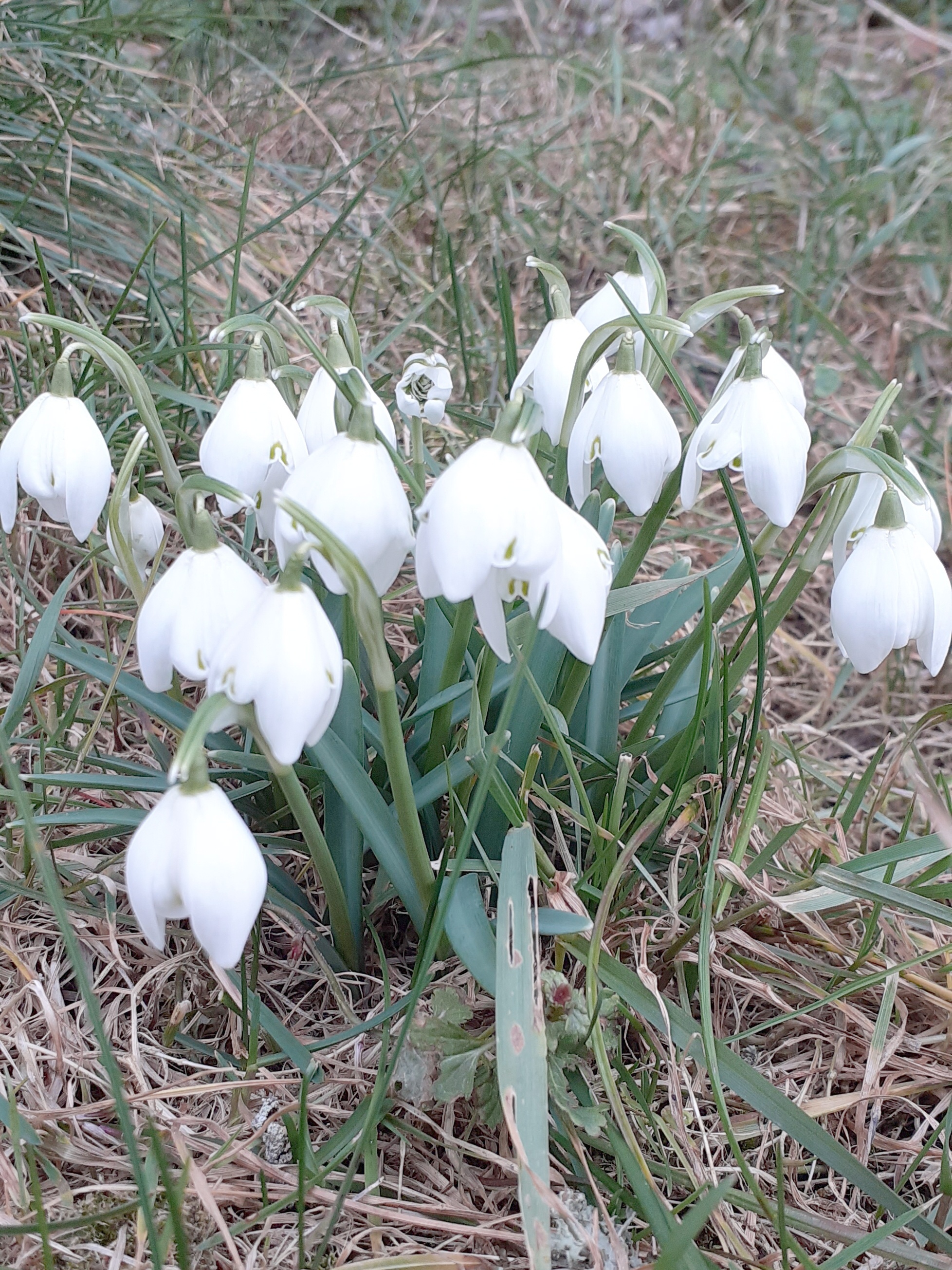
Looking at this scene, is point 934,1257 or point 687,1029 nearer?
point 934,1257

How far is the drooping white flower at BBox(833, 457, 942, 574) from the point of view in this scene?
955 millimetres

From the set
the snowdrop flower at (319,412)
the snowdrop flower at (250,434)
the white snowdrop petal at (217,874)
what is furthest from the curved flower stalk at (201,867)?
the snowdrop flower at (319,412)

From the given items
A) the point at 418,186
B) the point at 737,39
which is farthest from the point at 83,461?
the point at 737,39

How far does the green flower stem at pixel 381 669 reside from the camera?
2.43 feet

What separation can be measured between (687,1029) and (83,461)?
0.78 metres

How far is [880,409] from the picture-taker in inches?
39.1

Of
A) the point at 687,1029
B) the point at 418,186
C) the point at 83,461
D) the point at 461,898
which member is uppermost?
the point at 418,186

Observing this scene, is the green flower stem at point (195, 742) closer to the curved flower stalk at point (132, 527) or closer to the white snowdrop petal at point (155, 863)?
the white snowdrop petal at point (155, 863)

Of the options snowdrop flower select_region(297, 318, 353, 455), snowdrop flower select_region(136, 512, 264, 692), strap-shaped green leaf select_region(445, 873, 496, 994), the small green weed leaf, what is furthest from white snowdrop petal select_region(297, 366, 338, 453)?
the small green weed leaf

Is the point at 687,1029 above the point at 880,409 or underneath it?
underneath

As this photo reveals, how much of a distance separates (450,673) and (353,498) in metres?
0.34

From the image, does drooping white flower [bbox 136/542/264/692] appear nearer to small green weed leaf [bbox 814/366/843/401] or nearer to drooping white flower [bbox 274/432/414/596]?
drooping white flower [bbox 274/432/414/596]

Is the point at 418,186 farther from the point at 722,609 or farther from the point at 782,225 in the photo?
the point at 722,609

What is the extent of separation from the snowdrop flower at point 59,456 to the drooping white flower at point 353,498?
0.80 ft
